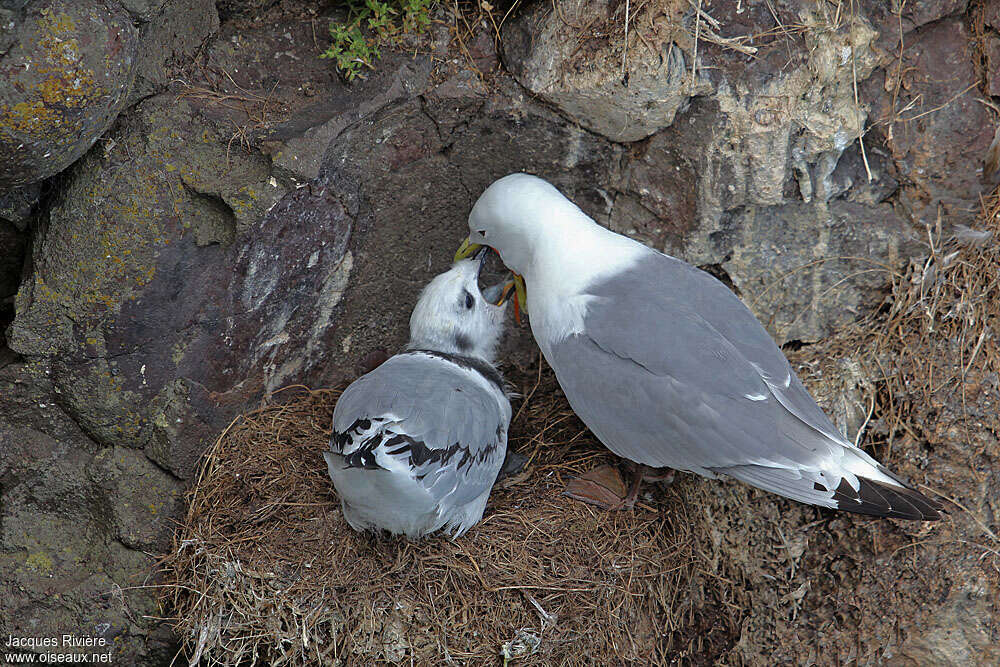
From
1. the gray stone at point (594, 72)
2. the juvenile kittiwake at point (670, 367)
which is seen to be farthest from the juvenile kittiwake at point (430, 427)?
the gray stone at point (594, 72)

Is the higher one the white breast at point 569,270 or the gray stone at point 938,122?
the gray stone at point 938,122

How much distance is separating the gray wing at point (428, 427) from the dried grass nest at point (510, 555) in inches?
14.7

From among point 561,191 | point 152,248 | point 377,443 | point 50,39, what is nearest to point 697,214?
point 561,191

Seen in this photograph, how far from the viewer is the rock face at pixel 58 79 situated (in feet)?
7.34

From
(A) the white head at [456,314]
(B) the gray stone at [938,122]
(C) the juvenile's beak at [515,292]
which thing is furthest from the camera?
(C) the juvenile's beak at [515,292]

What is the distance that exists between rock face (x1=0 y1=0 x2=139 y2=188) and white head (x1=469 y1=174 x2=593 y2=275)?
1.33 metres

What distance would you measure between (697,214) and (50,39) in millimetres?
2314

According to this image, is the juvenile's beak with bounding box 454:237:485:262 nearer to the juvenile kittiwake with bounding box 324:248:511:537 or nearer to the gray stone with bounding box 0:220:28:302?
the juvenile kittiwake with bounding box 324:248:511:537

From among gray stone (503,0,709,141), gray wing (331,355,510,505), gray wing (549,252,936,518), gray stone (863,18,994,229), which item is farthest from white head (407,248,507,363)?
gray stone (863,18,994,229)

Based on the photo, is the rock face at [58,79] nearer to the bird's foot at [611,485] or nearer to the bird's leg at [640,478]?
the bird's foot at [611,485]

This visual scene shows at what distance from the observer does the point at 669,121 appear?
10.1ft

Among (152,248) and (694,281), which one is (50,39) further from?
(694,281)

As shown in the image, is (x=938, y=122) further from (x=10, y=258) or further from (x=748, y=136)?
(x=10, y=258)

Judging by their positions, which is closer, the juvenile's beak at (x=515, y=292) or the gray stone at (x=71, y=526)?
the gray stone at (x=71, y=526)
